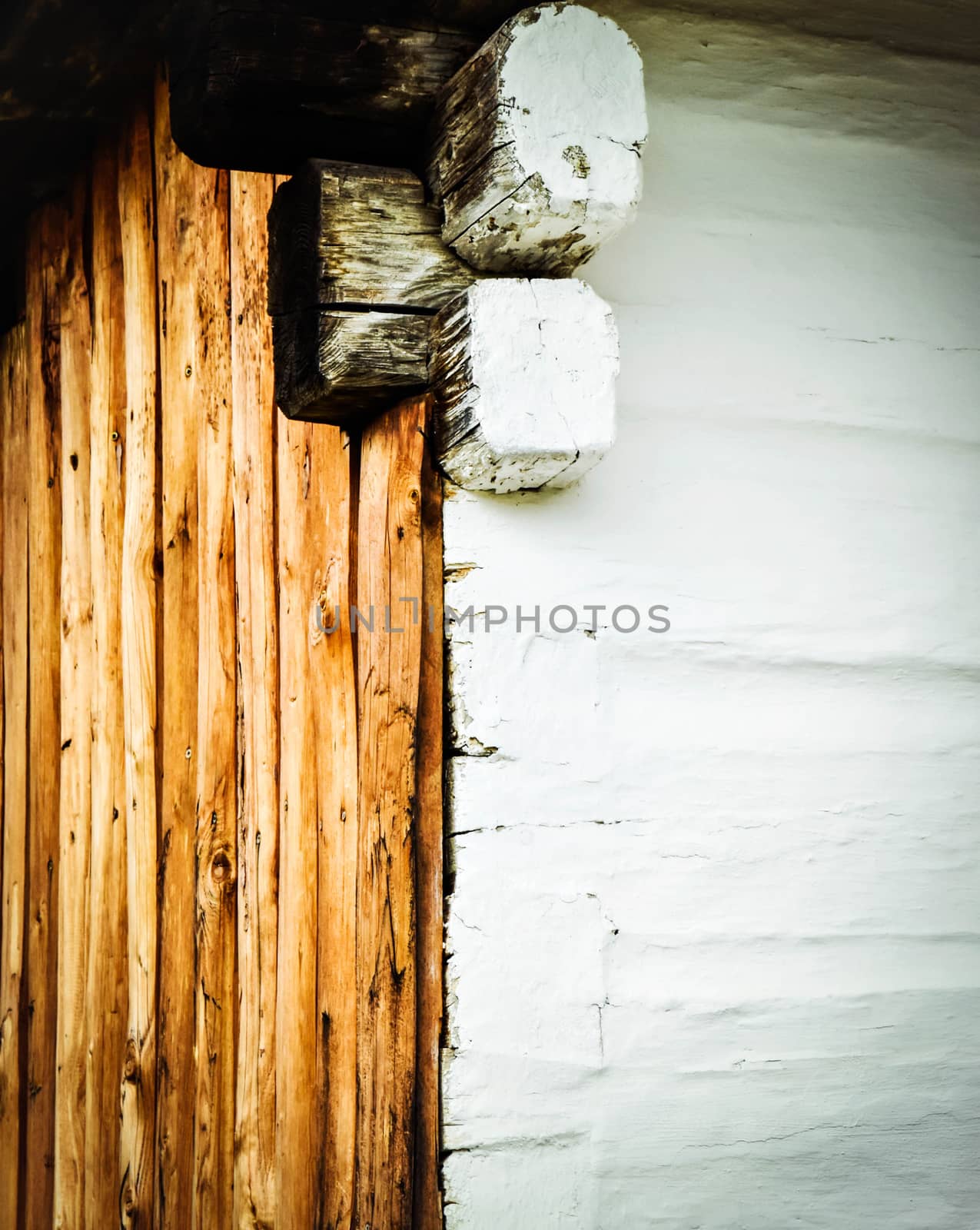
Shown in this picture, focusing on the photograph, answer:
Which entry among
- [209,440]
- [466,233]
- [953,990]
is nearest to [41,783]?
[209,440]

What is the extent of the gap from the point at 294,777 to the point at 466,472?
0.58m

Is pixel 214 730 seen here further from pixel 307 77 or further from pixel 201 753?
pixel 307 77

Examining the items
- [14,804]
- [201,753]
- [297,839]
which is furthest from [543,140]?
[14,804]

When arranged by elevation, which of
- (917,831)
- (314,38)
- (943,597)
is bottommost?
(917,831)

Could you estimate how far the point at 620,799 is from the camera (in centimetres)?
142

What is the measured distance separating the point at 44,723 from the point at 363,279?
60.9 inches

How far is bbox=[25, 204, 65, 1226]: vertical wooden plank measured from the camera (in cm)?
239

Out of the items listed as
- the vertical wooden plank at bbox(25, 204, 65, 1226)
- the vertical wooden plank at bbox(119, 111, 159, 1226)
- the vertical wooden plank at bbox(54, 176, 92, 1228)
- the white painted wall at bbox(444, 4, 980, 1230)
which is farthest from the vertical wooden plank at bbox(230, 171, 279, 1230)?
the vertical wooden plank at bbox(25, 204, 65, 1226)

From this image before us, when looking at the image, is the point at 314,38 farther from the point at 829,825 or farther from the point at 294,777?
the point at 829,825

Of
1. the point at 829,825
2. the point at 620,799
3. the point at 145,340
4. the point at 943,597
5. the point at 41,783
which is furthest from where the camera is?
the point at 41,783

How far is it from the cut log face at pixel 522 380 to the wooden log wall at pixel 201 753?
7 cm

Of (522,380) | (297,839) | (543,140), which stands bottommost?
(297,839)

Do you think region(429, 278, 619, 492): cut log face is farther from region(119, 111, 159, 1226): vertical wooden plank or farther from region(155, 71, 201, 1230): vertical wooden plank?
region(119, 111, 159, 1226): vertical wooden plank

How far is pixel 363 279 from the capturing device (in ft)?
4.32
